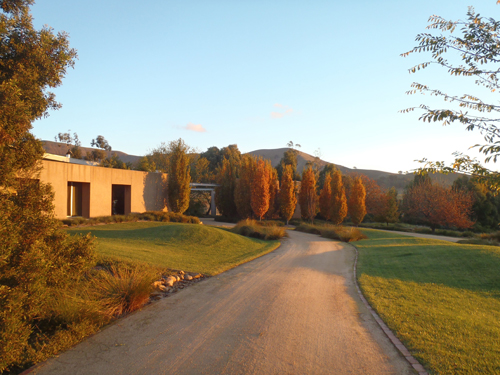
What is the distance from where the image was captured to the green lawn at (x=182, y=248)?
930cm

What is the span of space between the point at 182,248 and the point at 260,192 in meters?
16.2

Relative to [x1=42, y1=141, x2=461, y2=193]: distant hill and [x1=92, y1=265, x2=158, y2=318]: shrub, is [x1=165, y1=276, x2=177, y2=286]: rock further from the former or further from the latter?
[x1=42, y1=141, x2=461, y2=193]: distant hill

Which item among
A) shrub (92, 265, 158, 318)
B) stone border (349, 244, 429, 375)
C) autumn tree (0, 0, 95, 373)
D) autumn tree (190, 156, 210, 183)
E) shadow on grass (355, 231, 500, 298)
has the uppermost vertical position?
autumn tree (190, 156, 210, 183)

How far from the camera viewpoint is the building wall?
57.7 feet

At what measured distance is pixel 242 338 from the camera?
187 inches

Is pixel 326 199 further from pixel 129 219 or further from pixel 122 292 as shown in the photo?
pixel 122 292

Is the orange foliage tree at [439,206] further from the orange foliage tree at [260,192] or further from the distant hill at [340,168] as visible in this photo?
the orange foliage tree at [260,192]

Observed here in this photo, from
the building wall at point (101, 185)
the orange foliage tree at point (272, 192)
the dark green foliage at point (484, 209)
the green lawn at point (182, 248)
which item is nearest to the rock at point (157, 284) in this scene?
the green lawn at point (182, 248)

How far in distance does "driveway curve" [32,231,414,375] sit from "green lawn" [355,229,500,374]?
0.46 m

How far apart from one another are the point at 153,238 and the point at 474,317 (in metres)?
11.4

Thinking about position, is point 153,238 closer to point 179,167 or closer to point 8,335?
point 8,335

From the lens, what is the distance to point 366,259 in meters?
12.6

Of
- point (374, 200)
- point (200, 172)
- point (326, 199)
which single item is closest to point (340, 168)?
point (200, 172)

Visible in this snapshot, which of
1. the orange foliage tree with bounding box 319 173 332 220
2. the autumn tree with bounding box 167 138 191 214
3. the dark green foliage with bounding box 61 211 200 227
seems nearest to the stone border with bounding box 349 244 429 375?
the dark green foliage with bounding box 61 211 200 227
